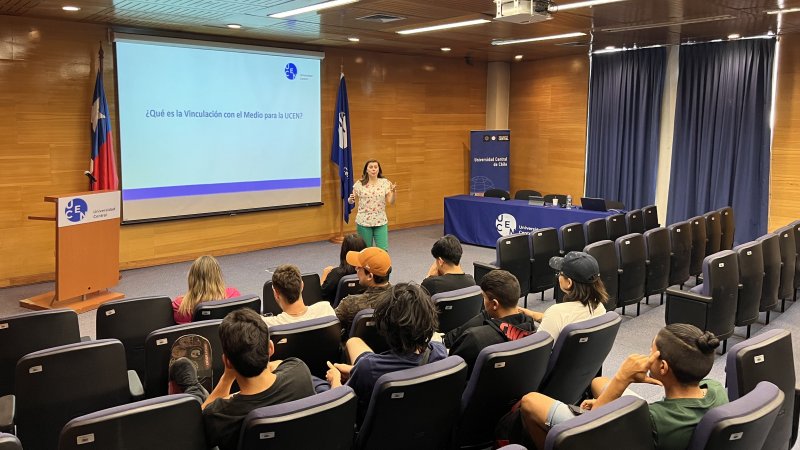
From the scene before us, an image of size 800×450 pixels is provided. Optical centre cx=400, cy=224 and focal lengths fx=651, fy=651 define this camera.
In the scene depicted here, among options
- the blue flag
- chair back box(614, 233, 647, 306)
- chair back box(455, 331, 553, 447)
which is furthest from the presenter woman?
chair back box(455, 331, 553, 447)

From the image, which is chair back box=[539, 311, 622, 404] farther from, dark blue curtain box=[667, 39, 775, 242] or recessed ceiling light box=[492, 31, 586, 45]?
dark blue curtain box=[667, 39, 775, 242]

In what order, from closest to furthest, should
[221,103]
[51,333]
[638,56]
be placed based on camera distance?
[51,333]
[221,103]
[638,56]

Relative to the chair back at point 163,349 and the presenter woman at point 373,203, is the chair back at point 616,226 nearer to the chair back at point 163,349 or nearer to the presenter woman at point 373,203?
the presenter woman at point 373,203

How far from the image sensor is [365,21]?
8188 millimetres

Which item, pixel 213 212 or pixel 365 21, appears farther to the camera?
pixel 213 212

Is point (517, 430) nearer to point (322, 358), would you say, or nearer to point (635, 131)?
point (322, 358)

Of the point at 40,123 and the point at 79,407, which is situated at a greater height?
the point at 40,123

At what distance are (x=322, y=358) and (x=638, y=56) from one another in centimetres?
988

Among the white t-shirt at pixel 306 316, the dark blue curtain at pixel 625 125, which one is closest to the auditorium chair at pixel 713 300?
the white t-shirt at pixel 306 316

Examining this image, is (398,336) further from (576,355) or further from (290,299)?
(290,299)

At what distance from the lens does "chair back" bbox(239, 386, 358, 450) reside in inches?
88.5

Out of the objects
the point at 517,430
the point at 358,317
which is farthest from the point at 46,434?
the point at 517,430

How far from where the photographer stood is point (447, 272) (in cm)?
493

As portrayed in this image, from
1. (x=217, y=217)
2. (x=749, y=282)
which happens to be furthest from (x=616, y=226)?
(x=217, y=217)
